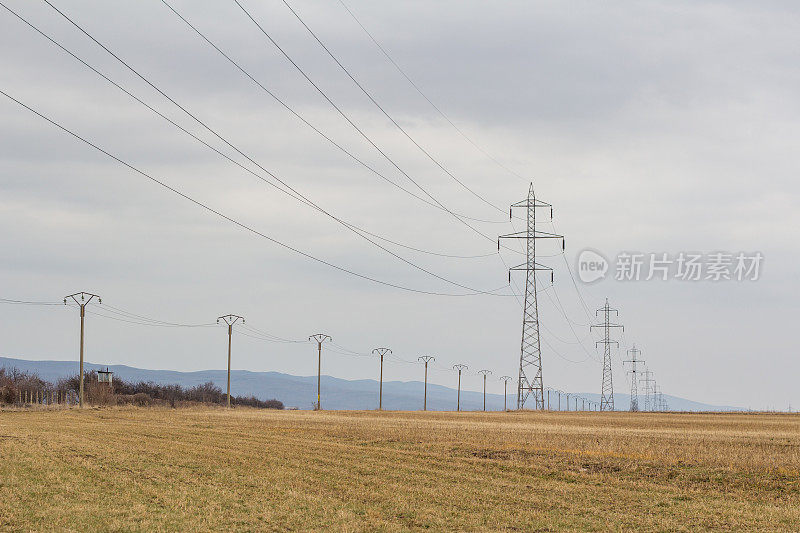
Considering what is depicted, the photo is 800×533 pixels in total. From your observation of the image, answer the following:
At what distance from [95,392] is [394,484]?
4755 inches

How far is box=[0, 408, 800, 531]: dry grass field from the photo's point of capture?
2350cm

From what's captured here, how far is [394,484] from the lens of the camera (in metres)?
29.6

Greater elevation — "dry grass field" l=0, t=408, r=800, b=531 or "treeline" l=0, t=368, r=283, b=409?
"dry grass field" l=0, t=408, r=800, b=531

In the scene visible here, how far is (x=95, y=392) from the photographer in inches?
5527

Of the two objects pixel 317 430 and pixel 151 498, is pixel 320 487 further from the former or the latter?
pixel 317 430

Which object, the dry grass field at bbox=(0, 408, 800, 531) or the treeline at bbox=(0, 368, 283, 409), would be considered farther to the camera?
the treeline at bbox=(0, 368, 283, 409)

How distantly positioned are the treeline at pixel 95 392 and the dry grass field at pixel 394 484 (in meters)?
88.6

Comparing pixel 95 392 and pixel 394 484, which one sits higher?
pixel 394 484

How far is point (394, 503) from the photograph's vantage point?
25969 mm

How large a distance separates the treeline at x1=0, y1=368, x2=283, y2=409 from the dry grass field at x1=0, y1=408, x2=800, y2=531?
88628 mm

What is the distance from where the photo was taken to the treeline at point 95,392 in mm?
131938

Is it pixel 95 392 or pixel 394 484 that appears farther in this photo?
pixel 95 392

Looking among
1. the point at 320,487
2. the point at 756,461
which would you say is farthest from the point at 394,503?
the point at 756,461

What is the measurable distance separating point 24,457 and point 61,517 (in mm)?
12817
